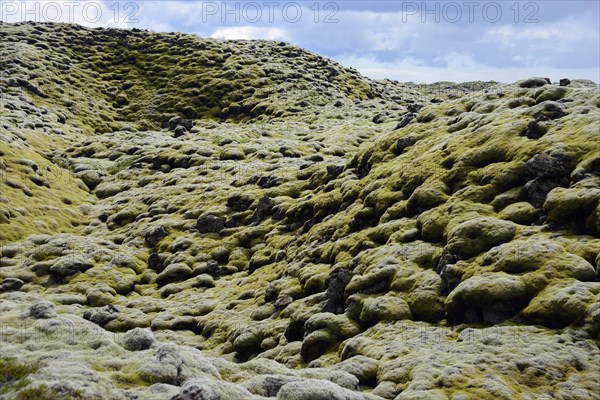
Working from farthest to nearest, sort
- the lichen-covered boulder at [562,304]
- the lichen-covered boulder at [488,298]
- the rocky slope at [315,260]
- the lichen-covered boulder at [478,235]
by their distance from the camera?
the lichen-covered boulder at [478,235] < the lichen-covered boulder at [488,298] < the lichen-covered boulder at [562,304] < the rocky slope at [315,260]

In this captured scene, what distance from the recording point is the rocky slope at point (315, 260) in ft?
57.4

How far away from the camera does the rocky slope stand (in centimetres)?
1748

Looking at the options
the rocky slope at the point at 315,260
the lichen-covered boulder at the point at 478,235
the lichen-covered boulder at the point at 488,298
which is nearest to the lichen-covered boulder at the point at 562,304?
the rocky slope at the point at 315,260

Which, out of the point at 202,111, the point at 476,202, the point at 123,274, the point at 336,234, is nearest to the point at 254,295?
the point at 336,234

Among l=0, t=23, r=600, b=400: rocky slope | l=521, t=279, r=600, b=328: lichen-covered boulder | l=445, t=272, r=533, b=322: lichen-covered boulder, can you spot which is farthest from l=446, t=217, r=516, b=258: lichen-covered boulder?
l=521, t=279, r=600, b=328: lichen-covered boulder

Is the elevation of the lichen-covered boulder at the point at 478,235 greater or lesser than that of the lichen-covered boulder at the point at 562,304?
greater

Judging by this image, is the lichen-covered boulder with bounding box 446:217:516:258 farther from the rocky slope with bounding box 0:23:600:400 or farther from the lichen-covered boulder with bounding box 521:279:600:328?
the lichen-covered boulder with bounding box 521:279:600:328

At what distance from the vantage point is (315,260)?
32531 mm

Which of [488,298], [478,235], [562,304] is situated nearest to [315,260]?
[478,235]

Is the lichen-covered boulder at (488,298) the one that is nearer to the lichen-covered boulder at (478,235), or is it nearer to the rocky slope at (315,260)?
the rocky slope at (315,260)

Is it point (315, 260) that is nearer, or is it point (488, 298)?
point (488, 298)

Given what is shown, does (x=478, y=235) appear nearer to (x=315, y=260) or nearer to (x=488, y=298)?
(x=488, y=298)

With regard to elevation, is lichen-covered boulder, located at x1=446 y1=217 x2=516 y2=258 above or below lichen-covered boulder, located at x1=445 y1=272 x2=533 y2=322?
above

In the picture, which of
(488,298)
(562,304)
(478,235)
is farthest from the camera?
(478,235)
